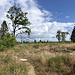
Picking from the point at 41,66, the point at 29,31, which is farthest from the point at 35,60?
the point at 29,31

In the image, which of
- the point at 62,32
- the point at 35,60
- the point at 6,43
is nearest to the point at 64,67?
the point at 35,60

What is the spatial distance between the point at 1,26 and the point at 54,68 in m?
41.6

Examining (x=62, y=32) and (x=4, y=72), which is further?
(x=62, y=32)

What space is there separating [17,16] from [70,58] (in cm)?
2646

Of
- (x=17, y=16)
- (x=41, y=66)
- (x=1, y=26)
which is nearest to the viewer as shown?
(x=41, y=66)

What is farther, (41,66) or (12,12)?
(12,12)

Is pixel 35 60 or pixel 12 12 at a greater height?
pixel 12 12

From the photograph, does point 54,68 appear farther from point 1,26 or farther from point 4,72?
point 1,26

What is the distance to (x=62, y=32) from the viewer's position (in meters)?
68.2

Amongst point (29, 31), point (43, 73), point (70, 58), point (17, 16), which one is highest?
point (17, 16)

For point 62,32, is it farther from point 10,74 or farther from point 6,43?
point 10,74

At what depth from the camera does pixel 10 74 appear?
5402mm

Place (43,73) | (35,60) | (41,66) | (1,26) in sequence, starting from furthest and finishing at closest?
(1,26) < (35,60) < (41,66) < (43,73)

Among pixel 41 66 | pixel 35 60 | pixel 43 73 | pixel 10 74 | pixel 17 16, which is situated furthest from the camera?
pixel 17 16
